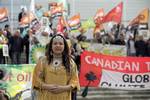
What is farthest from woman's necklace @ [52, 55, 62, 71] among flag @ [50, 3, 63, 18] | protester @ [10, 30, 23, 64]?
flag @ [50, 3, 63, 18]

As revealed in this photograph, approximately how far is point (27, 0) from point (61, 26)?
9.20 meters

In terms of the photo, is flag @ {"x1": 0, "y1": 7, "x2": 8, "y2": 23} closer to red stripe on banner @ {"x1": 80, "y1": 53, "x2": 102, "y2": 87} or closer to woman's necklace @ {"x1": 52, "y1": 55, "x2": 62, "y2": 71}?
red stripe on banner @ {"x1": 80, "y1": 53, "x2": 102, "y2": 87}

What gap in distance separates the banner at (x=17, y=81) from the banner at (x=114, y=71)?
256 cm

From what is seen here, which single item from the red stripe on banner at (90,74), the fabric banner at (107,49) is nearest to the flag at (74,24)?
the fabric banner at (107,49)

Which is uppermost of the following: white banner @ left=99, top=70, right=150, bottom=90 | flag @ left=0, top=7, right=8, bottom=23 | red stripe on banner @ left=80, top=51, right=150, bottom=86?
flag @ left=0, top=7, right=8, bottom=23

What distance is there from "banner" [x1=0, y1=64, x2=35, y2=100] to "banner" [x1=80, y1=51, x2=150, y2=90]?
8.39 feet

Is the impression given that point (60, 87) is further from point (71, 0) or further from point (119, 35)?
point (71, 0)

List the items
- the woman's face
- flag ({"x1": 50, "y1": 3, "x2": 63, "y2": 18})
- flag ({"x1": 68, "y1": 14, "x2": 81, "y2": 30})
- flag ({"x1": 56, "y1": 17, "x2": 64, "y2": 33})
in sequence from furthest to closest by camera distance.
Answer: flag ({"x1": 68, "y1": 14, "x2": 81, "y2": 30}), flag ({"x1": 50, "y1": 3, "x2": 63, "y2": 18}), flag ({"x1": 56, "y1": 17, "x2": 64, "y2": 33}), the woman's face

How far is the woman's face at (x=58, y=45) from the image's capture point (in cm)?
627

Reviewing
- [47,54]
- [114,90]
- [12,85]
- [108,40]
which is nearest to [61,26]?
[108,40]

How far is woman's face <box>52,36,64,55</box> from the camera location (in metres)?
6.27

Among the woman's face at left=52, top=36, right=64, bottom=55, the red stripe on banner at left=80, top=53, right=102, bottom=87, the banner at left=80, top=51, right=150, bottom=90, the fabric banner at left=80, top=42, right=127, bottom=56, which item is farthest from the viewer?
the fabric banner at left=80, top=42, right=127, bottom=56

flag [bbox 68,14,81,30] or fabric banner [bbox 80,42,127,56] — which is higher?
flag [bbox 68,14,81,30]

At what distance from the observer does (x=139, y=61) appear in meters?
16.1
